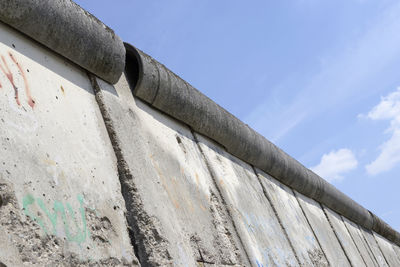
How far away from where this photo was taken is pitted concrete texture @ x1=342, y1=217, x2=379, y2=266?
678 cm

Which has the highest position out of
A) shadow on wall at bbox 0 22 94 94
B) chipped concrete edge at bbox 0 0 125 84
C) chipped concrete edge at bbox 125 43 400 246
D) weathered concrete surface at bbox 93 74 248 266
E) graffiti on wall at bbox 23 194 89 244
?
chipped concrete edge at bbox 125 43 400 246

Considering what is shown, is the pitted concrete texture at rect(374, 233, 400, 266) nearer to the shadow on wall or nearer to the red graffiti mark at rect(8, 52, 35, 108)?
the shadow on wall

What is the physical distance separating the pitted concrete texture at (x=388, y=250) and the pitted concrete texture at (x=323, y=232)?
2.66m

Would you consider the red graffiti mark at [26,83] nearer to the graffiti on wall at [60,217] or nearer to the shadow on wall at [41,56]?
the shadow on wall at [41,56]

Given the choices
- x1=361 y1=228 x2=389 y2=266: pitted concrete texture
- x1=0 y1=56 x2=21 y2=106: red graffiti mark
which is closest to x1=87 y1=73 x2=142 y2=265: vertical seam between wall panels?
x1=0 y1=56 x2=21 y2=106: red graffiti mark

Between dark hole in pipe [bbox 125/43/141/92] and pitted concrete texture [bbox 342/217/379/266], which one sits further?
pitted concrete texture [bbox 342/217/379/266]

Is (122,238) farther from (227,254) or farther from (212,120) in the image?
(212,120)

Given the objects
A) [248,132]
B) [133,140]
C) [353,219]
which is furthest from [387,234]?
[133,140]

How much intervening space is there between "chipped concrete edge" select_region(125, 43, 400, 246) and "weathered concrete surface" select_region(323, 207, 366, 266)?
0.16 m

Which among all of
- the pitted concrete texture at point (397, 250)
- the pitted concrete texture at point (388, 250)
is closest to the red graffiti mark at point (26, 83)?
the pitted concrete texture at point (388, 250)

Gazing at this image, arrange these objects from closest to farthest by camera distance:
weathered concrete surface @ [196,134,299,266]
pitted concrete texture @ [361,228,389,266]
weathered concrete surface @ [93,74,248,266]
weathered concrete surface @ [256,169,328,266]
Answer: weathered concrete surface @ [93,74,248,266] → weathered concrete surface @ [196,134,299,266] → weathered concrete surface @ [256,169,328,266] → pitted concrete texture @ [361,228,389,266]

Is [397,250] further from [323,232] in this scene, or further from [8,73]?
[8,73]

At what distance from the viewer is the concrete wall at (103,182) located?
200cm

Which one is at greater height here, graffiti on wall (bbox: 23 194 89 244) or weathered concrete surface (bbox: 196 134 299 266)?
weathered concrete surface (bbox: 196 134 299 266)
